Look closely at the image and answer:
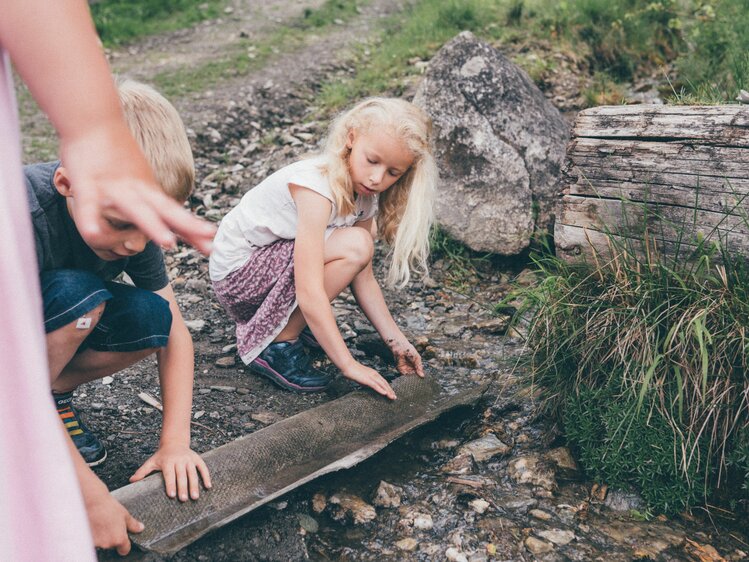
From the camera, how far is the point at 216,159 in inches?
232

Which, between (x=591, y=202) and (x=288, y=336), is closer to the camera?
(x=591, y=202)

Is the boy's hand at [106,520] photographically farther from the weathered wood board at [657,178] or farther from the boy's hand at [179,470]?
the weathered wood board at [657,178]

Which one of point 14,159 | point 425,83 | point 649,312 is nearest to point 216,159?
point 425,83

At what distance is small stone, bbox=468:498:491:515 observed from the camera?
8.01 feet

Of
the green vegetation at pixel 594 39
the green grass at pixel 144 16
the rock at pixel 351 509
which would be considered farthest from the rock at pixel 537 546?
the green grass at pixel 144 16

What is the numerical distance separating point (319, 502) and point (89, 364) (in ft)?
3.15

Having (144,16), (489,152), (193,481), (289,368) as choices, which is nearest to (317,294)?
(289,368)

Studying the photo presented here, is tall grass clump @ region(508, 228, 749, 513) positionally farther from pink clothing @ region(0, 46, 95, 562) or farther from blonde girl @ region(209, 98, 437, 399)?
pink clothing @ region(0, 46, 95, 562)

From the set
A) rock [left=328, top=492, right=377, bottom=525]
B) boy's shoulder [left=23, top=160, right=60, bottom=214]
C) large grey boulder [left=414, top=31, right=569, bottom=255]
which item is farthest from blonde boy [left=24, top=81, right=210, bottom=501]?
large grey boulder [left=414, top=31, right=569, bottom=255]

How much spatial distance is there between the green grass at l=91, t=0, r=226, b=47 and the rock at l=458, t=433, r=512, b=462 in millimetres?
7898

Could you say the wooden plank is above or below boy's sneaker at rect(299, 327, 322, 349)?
above

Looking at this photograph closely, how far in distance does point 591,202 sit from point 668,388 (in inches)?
32.6

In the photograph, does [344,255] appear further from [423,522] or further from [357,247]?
[423,522]

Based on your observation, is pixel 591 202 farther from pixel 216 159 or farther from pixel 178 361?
pixel 216 159
